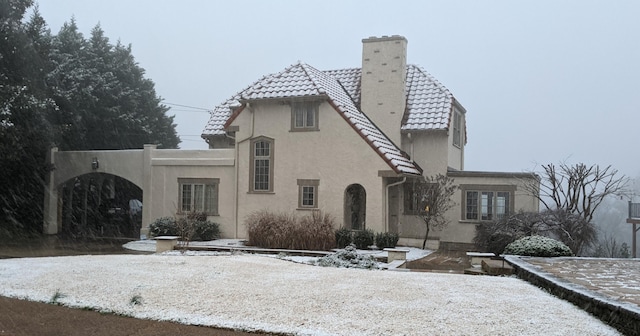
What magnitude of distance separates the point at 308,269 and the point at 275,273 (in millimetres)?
1225

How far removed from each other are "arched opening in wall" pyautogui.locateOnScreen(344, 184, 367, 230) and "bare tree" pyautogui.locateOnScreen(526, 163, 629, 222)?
677 cm

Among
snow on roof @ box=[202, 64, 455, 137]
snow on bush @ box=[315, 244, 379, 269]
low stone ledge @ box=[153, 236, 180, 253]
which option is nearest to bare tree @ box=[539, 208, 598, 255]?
snow on roof @ box=[202, 64, 455, 137]

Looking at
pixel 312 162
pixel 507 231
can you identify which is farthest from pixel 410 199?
pixel 507 231

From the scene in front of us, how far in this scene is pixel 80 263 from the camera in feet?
43.6

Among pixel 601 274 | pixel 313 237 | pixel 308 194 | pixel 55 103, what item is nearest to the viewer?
pixel 601 274

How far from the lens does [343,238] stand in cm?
1975

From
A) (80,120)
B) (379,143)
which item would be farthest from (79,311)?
(80,120)

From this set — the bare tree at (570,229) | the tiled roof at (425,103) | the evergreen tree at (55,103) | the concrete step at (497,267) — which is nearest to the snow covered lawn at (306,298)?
the concrete step at (497,267)

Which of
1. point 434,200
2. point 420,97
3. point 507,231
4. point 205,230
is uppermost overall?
point 420,97

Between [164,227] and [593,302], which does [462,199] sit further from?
[593,302]

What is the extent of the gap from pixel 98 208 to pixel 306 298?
86.8ft

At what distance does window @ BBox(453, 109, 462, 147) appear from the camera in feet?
84.1

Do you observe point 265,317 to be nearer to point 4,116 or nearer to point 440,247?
point 440,247

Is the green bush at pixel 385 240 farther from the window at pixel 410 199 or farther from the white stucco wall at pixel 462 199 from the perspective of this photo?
the white stucco wall at pixel 462 199
